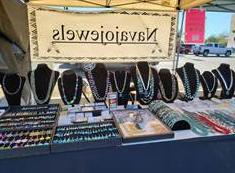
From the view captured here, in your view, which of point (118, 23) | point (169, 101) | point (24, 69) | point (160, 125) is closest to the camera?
point (160, 125)

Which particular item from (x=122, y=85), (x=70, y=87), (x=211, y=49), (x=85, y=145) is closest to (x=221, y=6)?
(x=122, y=85)

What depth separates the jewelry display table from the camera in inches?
36.9

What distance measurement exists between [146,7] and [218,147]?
1417 millimetres

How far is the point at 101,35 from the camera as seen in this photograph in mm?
1969

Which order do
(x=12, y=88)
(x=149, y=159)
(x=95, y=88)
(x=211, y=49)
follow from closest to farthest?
(x=149, y=159) < (x=12, y=88) < (x=95, y=88) < (x=211, y=49)

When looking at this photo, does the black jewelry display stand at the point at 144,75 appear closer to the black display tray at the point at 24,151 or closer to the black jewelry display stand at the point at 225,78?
the black jewelry display stand at the point at 225,78

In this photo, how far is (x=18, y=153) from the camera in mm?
901

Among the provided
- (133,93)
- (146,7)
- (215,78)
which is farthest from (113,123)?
(146,7)

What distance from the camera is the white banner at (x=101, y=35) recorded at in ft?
6.17

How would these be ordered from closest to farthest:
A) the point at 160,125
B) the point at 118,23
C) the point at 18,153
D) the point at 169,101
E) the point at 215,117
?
the point at 18,153
the point at 160,125
the point at 215,117
the point at 169,101
the point at 118,23

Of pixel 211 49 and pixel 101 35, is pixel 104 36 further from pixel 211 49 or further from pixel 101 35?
pixel 211 49

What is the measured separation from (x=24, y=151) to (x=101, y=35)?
A: 1.30 meters

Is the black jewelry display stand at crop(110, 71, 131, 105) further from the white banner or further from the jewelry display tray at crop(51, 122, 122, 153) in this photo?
the jewelry display tray at crop(51, 122, 122, 153)

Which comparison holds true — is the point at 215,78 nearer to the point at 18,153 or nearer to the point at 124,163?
the point at 124,163
